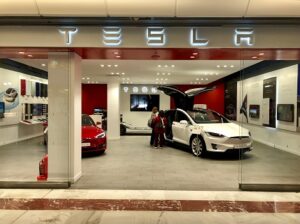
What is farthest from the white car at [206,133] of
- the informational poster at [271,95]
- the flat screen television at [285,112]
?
the informational poster at [271,95]

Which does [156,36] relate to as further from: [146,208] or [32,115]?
[32,115]

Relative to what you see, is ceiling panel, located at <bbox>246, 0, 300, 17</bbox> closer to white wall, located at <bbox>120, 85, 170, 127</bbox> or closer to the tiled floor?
the tiled floor

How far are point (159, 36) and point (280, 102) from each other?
613cm

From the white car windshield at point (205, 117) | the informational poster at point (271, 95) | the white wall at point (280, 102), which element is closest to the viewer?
the white wall at point (280, 102)

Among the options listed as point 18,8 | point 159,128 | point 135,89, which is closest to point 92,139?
point 159,128

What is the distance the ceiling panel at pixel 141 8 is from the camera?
14.9ft

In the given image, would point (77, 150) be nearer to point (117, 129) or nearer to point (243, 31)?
point (243, 31)

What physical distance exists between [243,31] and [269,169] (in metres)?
3.64

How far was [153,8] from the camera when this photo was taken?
15.3ft

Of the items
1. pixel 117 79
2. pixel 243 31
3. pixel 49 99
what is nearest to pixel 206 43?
pixel 243 31

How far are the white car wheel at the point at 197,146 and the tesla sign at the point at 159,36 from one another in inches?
154

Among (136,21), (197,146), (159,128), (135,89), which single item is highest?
(136,21)

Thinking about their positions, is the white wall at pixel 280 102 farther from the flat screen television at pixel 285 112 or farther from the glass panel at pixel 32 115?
the glass panel at pixel 32 115

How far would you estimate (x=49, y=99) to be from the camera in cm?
561
